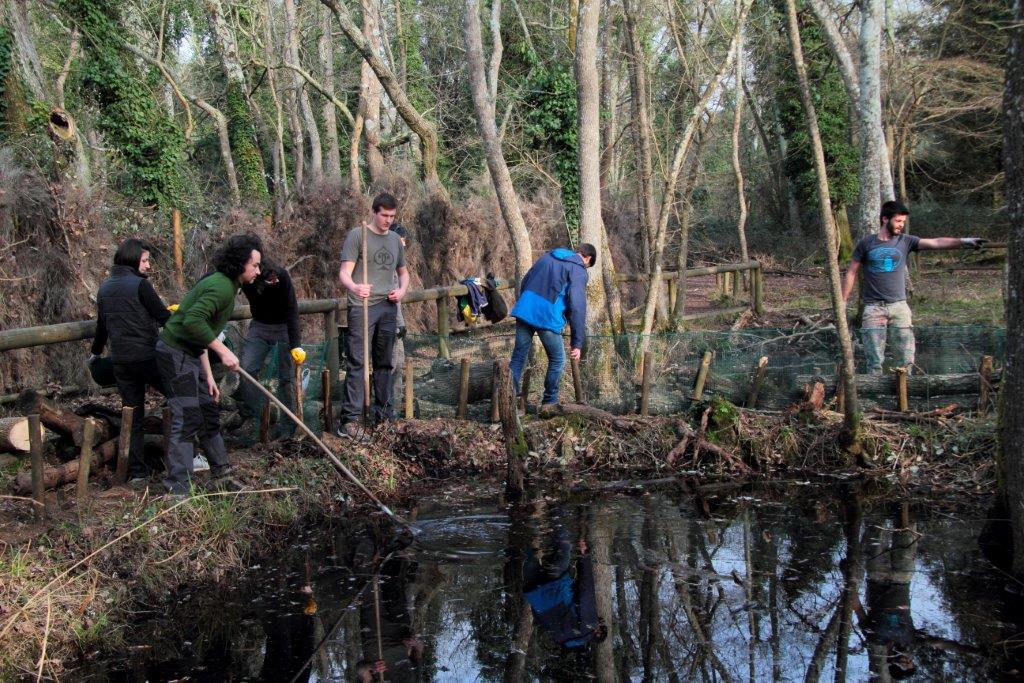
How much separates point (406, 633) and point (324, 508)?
2.38 metres

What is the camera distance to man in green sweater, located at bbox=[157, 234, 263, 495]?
20.8ft

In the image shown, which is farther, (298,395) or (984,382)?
(984,382)

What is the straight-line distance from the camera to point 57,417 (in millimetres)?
6871

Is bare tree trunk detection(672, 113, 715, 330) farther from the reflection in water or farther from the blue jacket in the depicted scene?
the reflection in water

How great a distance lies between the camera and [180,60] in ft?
106

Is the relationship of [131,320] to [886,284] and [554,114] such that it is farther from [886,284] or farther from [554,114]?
[554,114]

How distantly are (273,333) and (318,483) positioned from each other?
133 cm

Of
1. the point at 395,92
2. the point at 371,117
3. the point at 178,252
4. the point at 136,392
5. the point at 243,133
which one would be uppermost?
the point at 243,133

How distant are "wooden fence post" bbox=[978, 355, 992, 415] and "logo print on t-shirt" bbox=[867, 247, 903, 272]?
117cm

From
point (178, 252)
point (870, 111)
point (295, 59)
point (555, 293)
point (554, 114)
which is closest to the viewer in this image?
point (555, 293)

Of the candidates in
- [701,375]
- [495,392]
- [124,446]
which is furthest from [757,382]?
[124,446]

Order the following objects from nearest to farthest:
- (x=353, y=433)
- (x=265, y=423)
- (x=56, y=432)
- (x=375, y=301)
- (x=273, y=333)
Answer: (x=56, y=432)
(x=273, y=333)
(x=265, y=423)
(x=353, y=433)
(x=375, y=301)

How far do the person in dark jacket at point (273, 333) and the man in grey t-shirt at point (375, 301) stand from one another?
1.60ft

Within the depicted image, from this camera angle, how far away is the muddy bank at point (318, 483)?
5160 mm
